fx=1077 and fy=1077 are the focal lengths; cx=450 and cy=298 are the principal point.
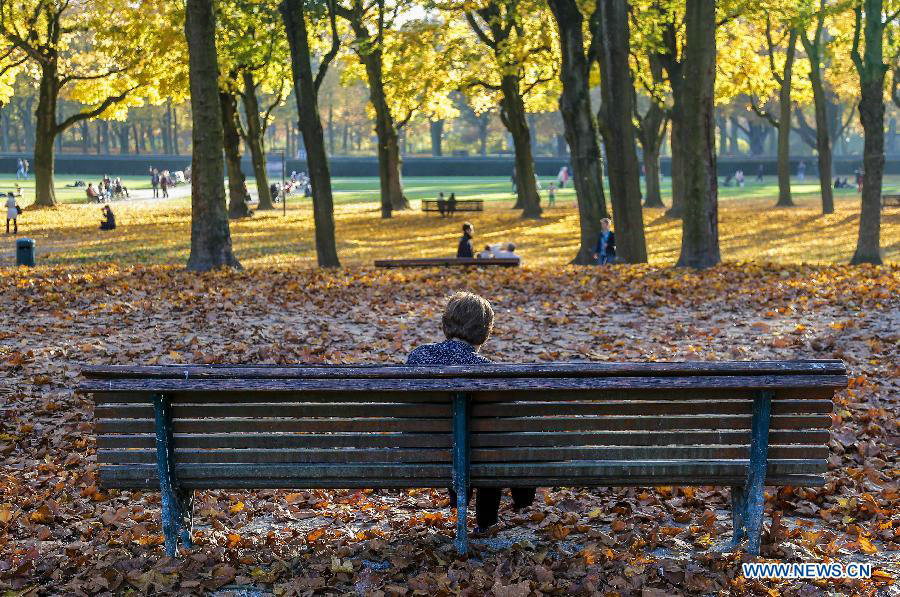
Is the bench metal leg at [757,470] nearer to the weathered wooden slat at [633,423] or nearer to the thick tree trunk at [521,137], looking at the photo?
the weathered wooden slat at [633,423]

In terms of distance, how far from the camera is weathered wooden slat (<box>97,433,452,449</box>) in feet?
16.9

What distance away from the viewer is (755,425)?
16.8ft

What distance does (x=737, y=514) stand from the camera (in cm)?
543

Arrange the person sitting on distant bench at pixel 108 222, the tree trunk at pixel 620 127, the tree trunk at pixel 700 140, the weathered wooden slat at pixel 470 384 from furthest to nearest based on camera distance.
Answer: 1. the person sitting on distant bench at pixel 108 222
2. the tree trunk at pixel 620 127
3. the tree trunk at pixel 700 140
4. the weathered wooden slat at pixel 470 384

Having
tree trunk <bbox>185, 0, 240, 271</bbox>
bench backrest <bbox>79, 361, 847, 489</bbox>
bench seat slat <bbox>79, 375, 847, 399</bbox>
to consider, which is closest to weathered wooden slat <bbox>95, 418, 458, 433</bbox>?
bench backrest <bbox>79, 361, 847, 489</bbox>

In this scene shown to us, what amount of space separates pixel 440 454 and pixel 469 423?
0.21 m

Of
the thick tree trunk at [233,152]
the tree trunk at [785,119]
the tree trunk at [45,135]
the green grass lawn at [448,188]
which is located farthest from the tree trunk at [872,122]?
the green grass lawn at [448,188]

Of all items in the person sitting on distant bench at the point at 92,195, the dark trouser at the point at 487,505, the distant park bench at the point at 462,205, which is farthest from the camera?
the person sitting on distant bench at the point at 92,195

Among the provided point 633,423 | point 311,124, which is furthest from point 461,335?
point 311,124

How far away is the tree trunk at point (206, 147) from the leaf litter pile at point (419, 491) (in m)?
2.39

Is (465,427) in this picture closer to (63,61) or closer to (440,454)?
(440,454)

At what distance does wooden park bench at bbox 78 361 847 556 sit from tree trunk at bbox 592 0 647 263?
14044 millimetres

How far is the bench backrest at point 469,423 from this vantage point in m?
4.95

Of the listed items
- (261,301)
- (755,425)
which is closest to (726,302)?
(261,301)
